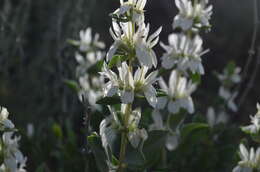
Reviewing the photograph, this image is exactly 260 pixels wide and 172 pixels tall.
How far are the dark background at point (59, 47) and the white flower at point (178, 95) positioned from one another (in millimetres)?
486

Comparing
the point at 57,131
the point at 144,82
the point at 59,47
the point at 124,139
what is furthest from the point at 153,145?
the point at 59,47

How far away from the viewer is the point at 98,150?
1.55 meters

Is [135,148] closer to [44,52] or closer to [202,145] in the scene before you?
[202,145]

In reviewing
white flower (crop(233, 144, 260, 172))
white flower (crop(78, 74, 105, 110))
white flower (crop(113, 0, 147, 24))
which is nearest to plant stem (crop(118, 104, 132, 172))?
white flower (crop(113, 0, 147, 24))

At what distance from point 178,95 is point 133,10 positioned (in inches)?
28.3

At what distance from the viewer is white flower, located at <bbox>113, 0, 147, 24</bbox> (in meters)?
1.43

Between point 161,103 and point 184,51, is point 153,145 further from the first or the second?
point 184,51

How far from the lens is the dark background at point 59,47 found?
289 centimetres

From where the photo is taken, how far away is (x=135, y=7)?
4.85ft

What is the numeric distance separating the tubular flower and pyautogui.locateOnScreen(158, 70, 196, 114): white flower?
496mm

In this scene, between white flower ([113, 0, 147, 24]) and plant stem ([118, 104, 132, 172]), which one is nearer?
white flower ([113, 0, 147, 24])

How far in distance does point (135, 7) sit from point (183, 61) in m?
0.54

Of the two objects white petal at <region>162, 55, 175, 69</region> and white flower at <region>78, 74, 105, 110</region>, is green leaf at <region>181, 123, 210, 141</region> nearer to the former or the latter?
white petal at <region>162, 55, 175, 69</region>

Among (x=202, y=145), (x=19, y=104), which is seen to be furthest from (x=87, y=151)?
(x=19, y=104)
